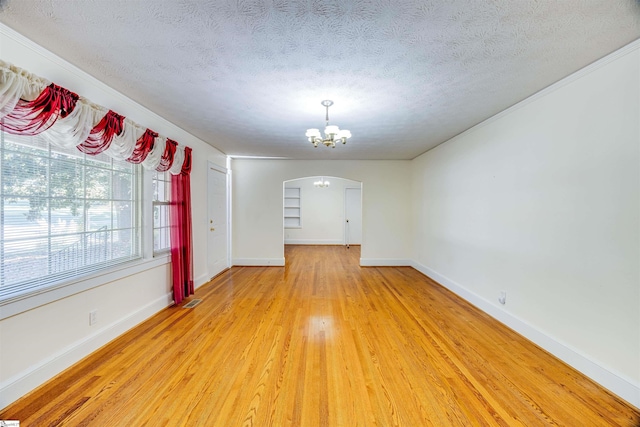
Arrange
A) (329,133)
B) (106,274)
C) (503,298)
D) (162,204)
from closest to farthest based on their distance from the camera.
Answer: (106,274)
(329,133)
(503,298)
(162,204)

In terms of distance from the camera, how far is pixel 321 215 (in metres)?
8.99

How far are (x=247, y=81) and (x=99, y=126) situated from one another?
132cm

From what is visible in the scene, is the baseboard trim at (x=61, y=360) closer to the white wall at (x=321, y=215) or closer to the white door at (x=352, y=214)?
the white wall at (x=321, y=215)

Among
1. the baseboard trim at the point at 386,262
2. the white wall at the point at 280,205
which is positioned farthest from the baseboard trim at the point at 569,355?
the white wall at the point at 280,205

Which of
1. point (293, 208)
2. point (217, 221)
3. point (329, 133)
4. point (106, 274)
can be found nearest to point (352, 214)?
point (293, 208)

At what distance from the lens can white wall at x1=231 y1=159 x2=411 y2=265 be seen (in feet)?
17.9

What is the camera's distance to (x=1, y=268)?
1.60m

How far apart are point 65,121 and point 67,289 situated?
1313 mm

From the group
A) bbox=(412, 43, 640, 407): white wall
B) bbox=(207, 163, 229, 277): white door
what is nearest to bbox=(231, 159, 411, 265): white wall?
bbox=(207, 163, 229, 277): white door

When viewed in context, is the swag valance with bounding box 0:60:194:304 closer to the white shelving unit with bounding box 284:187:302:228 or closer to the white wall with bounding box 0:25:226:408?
the white wall with bounding box 0:25:226:408

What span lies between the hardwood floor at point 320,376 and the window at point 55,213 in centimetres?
81

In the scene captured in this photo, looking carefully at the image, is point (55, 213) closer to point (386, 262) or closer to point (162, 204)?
point (162, 204)

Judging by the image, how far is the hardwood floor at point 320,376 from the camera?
5.05 feet

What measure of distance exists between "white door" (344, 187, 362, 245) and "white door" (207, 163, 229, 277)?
4.66 meters
